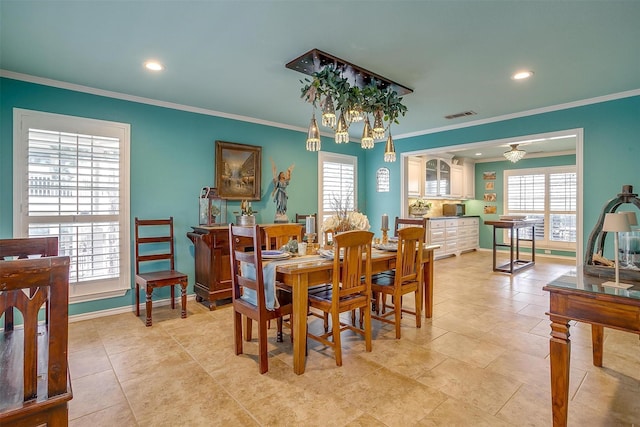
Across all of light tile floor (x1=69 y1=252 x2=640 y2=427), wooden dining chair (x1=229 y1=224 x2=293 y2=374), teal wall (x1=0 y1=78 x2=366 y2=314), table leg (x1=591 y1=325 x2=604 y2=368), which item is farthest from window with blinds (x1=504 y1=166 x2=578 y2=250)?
wooden dining chair (x1=229 y1=224 x2=293 y2=374)

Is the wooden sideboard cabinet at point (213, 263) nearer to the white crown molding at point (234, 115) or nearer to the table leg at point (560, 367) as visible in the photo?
the white crown molding at point (234, 115)

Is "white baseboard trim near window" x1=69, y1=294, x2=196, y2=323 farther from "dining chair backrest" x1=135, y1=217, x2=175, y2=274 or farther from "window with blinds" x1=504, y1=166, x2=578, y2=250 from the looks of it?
"window with blinds" x1=504, y1=166, x2=578, y2=250

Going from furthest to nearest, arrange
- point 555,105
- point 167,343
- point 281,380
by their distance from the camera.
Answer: point 555,105 < point 167,343 < point 281,380

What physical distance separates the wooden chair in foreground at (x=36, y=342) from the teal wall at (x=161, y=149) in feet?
9.70

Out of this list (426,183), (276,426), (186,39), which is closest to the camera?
(276,426)

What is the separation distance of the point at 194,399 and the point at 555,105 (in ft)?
16.6

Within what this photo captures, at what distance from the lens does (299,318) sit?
2.34m

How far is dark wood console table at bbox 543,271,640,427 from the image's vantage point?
1.46 m

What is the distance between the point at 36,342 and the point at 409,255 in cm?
272

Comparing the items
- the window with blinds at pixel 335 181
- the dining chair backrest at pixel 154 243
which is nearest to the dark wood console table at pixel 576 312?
the dining chair backrest at pixel 154 243

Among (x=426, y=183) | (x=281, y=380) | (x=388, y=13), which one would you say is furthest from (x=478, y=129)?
(x=281, y=380)

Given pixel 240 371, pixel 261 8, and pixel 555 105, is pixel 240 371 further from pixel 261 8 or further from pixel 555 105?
pixel 555 105

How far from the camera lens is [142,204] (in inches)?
153

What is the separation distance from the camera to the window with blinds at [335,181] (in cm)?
565
